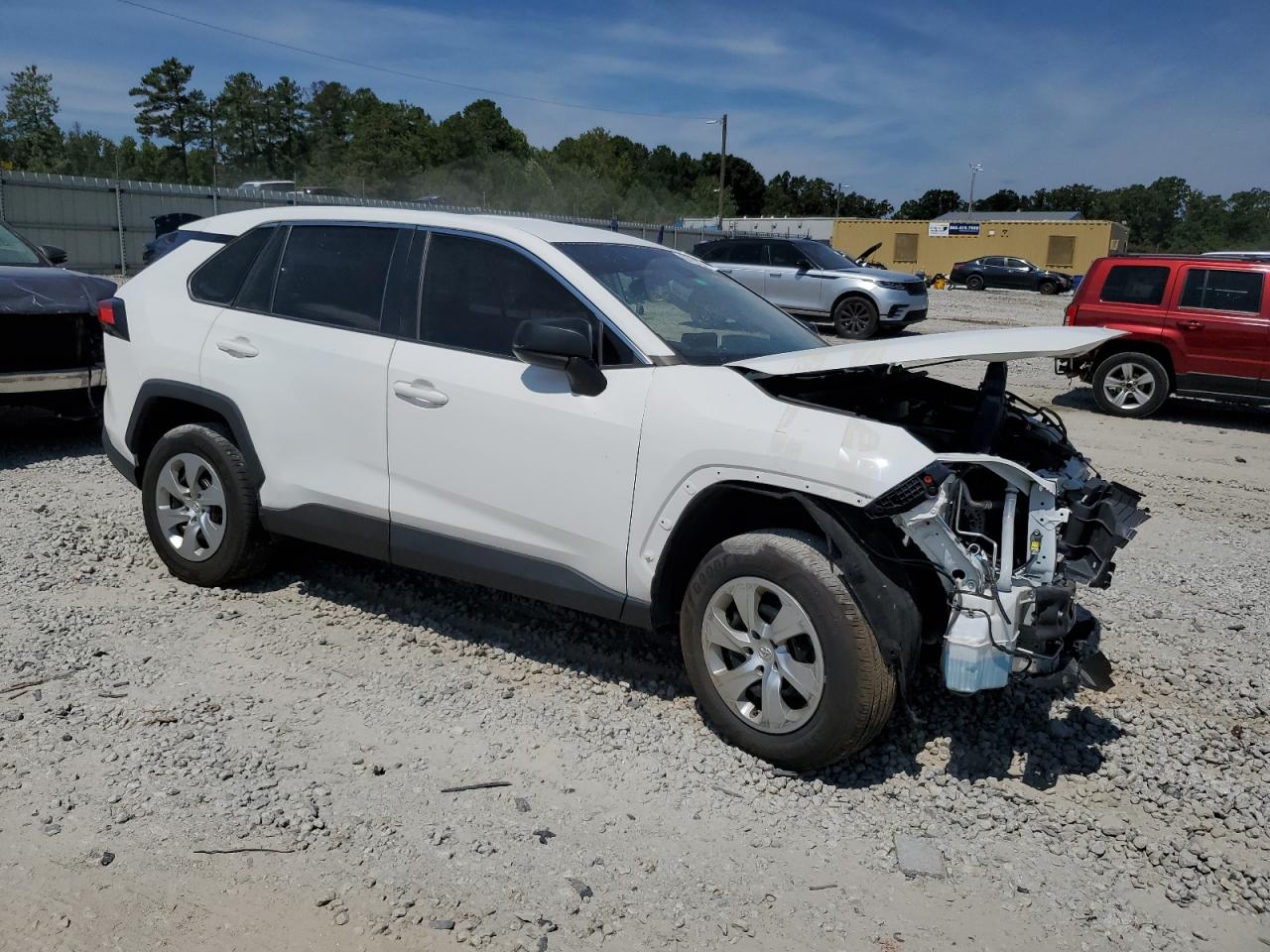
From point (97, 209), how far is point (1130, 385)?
23955mm

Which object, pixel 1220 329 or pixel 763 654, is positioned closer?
pixel 763 654

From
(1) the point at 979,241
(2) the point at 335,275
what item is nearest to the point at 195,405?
(2) the point at 335,275

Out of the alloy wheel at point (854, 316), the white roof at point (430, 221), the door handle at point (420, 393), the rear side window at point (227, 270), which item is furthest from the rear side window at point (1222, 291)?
the rear side window at point (227, 270)

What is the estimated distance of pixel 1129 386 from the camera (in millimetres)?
11445

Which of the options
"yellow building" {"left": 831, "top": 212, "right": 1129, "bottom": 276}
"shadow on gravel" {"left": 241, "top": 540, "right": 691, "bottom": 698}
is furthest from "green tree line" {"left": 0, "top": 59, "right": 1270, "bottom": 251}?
"shadow on gravel" {"left": 241, "top": 540, "right": 691, "bottom": 698}

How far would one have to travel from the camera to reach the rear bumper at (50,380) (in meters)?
6.79

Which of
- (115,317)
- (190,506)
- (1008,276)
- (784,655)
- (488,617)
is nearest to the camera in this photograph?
(784,655)

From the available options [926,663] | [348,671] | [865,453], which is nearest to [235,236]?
[348,671]

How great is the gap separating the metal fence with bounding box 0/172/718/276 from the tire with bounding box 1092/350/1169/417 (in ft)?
45.3

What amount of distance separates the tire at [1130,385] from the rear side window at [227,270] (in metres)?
9.87

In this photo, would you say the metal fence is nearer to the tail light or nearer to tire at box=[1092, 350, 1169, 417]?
tire at box=[1092, 350, 1169, 417]

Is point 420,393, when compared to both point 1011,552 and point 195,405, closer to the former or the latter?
point 195,405

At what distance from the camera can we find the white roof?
4227 millimetres

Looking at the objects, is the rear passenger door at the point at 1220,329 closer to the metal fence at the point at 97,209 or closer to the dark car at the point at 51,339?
the dark car at the point at 51,339
